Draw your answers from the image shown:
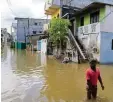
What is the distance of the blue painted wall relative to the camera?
61.2ft

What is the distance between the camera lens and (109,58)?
62.2 feet

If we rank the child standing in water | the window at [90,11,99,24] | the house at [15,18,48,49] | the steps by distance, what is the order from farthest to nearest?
the house at [15,18,48,49] < the window at [90,11,99,24] < the steps < the child standing in water

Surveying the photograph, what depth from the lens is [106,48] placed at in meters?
18.8

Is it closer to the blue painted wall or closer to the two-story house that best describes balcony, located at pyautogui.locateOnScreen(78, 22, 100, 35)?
the two-story house

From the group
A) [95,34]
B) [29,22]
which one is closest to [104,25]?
[95,34]

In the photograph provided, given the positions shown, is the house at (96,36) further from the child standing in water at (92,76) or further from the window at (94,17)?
the child standing in water at (92,76)

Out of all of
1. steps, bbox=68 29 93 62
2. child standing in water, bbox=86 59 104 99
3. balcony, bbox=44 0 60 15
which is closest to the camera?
child standing in water, bbox=86 59 104 99

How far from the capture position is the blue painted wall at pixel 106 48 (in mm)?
18658

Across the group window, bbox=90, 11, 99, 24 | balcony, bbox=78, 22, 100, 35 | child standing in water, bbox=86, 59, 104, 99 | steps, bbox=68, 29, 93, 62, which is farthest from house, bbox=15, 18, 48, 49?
child standing in water, bbox=86, 59, 104, 99

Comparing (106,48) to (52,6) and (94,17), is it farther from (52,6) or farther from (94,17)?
(52,6)

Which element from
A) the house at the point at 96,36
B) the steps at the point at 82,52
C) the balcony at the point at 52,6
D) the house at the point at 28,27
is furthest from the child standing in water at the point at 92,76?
the house at the point at 28,27

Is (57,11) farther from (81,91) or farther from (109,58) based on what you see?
(81,91)

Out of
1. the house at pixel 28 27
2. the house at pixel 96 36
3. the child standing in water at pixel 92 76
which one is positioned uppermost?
the house at pixel 28 27

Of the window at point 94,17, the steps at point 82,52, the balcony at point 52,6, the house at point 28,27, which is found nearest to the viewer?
the steps at point 82,52
